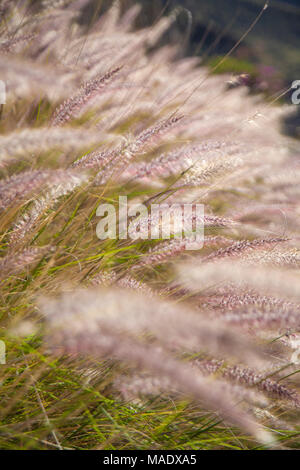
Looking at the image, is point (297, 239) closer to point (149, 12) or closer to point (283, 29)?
point (149, 12)

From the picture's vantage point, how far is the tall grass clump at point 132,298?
0.77 m

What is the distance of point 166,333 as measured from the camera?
0.69 m

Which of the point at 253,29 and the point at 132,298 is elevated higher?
the point at 253,29

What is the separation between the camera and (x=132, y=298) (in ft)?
2.61

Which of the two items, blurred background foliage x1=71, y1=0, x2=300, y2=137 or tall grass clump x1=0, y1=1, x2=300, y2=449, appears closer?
tall grass clump x1=0, y1=1, x2=300, y2=449

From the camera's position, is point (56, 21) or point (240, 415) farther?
point (56, 21)

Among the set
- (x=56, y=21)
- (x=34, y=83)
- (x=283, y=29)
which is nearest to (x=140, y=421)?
(x=34, y=83)

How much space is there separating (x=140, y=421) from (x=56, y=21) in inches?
68.2

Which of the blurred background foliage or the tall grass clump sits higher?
the blurred background foliage

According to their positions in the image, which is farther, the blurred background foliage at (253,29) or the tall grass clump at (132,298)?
the blurred background foliage at (253,29)

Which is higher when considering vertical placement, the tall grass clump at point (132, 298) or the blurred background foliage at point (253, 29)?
the blurred background foliage at point (253, 29)

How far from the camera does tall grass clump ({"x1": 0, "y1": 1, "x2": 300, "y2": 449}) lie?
77 centimetres

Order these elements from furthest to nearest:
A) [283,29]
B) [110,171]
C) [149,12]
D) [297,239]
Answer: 1. [283,29]
2. [149,12]
3. [297,239]
4. [110,171]

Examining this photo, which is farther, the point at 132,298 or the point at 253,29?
the point at 253,29
